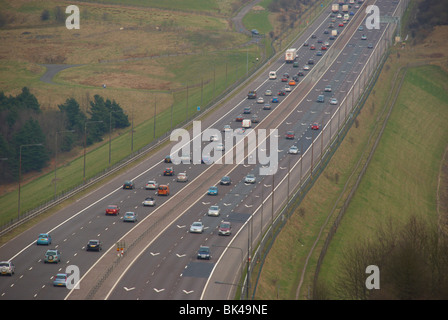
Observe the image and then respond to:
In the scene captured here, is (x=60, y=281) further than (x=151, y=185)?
No

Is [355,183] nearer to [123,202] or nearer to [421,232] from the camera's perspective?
[421,232]

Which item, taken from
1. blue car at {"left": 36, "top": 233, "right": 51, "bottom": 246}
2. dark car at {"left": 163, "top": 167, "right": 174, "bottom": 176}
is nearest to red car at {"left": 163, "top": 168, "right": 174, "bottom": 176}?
dark car at {"left": 163, "top": 167, "right": 174, "bottom": 176}

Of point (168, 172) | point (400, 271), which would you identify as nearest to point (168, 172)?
point (168, 172)

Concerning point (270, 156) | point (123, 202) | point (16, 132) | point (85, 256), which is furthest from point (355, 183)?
point (16, 132)

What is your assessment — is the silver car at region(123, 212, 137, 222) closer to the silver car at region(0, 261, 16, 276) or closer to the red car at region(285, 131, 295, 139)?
the silver car at region(0, 261, 16, 276)

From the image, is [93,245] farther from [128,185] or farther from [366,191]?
[366,191]

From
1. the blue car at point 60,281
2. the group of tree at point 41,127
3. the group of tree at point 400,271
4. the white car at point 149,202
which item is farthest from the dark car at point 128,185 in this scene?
the blue car at point 60,281
